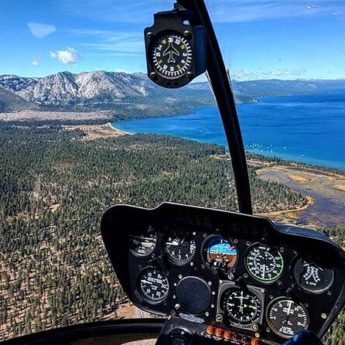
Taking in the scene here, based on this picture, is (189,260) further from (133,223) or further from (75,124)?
(75,124)

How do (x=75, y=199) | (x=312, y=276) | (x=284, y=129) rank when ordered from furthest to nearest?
(x=284, y=129)
(x=75, y=199)
(x=312, y=276)

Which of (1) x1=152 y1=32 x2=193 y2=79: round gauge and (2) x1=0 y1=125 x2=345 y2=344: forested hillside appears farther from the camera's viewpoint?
(2) x1=0 y1=125 x2=345 y2=344: forested hillside

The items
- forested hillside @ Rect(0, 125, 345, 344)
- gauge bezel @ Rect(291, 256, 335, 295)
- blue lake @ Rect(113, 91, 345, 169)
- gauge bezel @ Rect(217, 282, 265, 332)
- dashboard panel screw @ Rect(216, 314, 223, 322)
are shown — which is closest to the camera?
gauge bezel @ Rect(291, 256, 335, 295)

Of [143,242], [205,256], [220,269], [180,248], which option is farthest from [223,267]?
[143,242]

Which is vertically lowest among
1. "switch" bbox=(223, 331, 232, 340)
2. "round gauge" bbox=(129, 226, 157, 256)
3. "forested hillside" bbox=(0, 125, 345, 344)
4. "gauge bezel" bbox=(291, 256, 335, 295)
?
"forested hillside" bbox=(0, 125, 345, 344)

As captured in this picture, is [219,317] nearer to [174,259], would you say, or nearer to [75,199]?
[174,259]

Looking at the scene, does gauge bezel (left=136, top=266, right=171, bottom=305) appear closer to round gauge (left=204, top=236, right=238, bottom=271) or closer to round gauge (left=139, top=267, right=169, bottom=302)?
round gauge (left=139, top=267, right=169, bottom=302)

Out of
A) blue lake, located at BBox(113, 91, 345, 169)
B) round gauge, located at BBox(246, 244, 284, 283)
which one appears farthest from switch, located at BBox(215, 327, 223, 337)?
blue lake, located at BBox(113, 91, 345, 169)

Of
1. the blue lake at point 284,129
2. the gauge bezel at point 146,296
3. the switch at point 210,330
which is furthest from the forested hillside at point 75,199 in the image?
the switch at point 210,330
